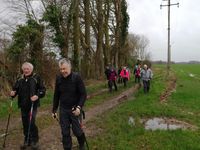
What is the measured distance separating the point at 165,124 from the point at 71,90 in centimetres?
586

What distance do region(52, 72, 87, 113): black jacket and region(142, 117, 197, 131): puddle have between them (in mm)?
4398

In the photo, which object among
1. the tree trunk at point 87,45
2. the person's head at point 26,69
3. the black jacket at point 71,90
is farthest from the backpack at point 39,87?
the tree trunk at point 87,45

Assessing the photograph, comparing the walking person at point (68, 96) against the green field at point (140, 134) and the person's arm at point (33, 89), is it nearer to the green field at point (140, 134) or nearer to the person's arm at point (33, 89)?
the person's arm at point (33, 89)

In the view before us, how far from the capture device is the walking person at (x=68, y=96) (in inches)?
297

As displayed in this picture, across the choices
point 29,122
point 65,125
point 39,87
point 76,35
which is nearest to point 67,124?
point 65,125

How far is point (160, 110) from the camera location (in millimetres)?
15016

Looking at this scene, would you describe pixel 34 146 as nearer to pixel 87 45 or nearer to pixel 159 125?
pixel 159 125

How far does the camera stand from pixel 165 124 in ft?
41.0

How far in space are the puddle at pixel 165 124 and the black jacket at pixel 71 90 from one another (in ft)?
14.4

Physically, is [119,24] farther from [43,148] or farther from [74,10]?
[43,148]

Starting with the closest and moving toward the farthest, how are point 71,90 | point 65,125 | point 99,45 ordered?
point 71,90 < point 65,125 < point 99,45

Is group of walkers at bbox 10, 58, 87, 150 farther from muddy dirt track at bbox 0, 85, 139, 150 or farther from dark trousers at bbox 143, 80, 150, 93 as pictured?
dark trousers at bbox 143, 80, 150, 93

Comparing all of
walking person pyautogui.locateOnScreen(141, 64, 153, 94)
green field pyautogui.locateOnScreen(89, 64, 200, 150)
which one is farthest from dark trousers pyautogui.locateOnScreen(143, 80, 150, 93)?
green field pyautogui.locateOnScreen(89, 64, 200, 150)

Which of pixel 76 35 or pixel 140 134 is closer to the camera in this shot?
pixel 140 134
